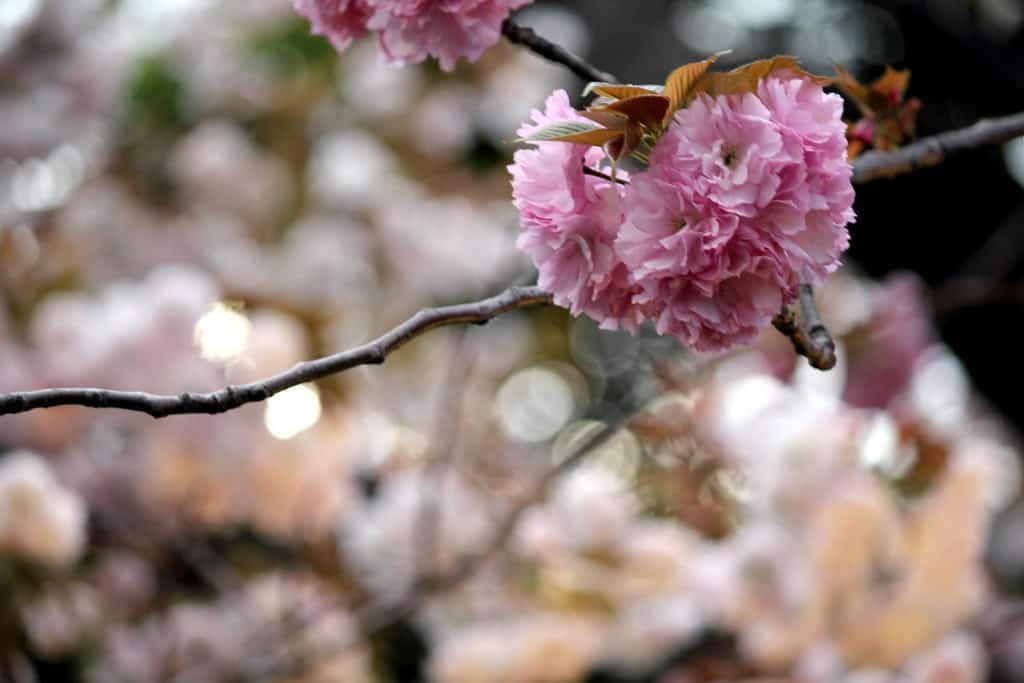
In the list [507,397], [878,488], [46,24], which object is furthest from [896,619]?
[46,24]

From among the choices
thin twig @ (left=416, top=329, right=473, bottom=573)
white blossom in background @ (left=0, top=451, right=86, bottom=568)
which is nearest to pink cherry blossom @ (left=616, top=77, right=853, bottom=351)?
thin twig @ (left=416, top=329, right=473, bottom=573)

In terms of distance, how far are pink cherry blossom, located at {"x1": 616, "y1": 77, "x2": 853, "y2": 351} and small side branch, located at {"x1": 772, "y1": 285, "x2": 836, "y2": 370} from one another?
0.03 m

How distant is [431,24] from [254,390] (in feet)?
0.53

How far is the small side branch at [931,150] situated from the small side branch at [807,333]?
10 cm

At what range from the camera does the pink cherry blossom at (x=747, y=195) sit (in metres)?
0.31

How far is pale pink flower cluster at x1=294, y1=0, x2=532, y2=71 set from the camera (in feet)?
1.30

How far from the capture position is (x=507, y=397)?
1688 mm

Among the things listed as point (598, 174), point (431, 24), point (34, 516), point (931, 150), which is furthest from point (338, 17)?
point (34, 516)

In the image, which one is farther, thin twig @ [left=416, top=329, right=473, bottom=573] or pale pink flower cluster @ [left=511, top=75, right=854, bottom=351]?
thin twig @ [left=416, top=329, right=473, bottom=573]

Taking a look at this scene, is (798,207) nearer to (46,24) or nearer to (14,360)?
(14,360)

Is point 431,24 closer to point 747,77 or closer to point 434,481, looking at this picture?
point 747,77

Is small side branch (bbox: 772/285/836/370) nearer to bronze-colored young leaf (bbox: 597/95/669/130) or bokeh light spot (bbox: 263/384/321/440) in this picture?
bronze-colored young leaf (bbox: 597/95/669/130)

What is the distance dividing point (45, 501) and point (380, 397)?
2.05 ft

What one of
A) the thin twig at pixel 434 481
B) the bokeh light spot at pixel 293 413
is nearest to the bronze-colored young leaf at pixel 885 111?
the thin twig at pixel 434 481
